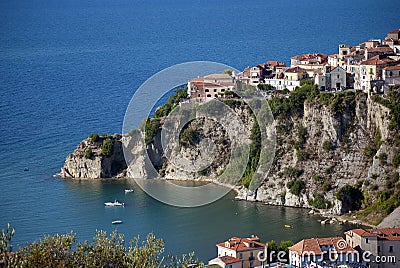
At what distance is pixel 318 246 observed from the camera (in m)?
24.8

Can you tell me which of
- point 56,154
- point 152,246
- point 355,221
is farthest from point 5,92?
point 152,246

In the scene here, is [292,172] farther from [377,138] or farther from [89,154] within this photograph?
[89,154]

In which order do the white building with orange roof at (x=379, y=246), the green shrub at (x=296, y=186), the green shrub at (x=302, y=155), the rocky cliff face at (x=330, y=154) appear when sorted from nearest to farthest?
the white building with orange roof at (x=379, y=246)
the rocky cliff face at (x=330, y=154)
the green shrub at (x=296, y=186)
the green shrub at (x=302, y=155)

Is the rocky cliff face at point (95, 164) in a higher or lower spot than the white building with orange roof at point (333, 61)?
lower

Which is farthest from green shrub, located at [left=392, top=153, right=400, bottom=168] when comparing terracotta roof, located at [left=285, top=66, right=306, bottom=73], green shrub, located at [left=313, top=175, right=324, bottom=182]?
terracotta roof, located at [left=285, top=66, right=306, bottom=73]

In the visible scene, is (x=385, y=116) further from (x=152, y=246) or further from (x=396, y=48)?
(x=152, y=246)

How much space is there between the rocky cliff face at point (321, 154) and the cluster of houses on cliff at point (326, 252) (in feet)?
18.6

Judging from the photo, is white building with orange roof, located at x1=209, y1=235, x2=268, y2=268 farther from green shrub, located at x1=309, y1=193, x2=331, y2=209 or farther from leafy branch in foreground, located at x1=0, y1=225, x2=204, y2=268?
green shrub, located at x1=309, y1=193, x2=331, y2=209

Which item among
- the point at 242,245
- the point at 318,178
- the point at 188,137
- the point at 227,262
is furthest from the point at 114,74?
the point at 227,262

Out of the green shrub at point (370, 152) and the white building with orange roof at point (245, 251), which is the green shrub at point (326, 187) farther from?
the white building with orange roof at point (245, 251)

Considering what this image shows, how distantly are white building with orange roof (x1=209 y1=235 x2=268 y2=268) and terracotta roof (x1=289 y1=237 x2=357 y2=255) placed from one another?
0.74 metres

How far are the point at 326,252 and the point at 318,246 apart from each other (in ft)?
0.72

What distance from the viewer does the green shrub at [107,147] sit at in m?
35.6

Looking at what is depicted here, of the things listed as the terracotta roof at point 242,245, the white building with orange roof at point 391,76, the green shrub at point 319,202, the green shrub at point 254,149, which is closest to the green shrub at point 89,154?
the green shrub at point 254,149
